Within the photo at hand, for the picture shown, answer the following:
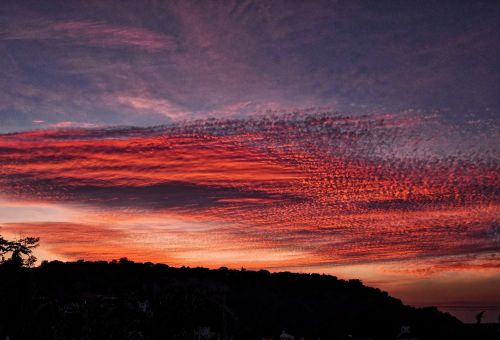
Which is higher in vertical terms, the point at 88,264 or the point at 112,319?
the point at 88,264

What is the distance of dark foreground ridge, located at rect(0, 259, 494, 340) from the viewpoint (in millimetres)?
48606

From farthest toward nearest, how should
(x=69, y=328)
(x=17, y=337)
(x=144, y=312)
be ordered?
(x=144, y=312) < (x=69, y=328) < (x=17, y=337)

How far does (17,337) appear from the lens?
151 feet

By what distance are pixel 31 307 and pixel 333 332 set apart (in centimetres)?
4463

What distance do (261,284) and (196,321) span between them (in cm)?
3651

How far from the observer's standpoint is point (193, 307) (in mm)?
66750

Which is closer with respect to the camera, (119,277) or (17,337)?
(17,337)

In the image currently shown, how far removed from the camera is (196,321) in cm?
6694

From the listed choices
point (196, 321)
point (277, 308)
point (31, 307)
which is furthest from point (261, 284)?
point (31, 307)

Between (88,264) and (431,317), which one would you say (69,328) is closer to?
(88,264)

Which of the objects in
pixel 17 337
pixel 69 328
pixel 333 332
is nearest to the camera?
pixel 17 337

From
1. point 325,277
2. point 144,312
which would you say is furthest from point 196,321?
point 325,277

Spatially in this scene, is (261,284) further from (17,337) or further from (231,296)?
(17,337)

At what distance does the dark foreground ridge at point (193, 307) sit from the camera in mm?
48606
